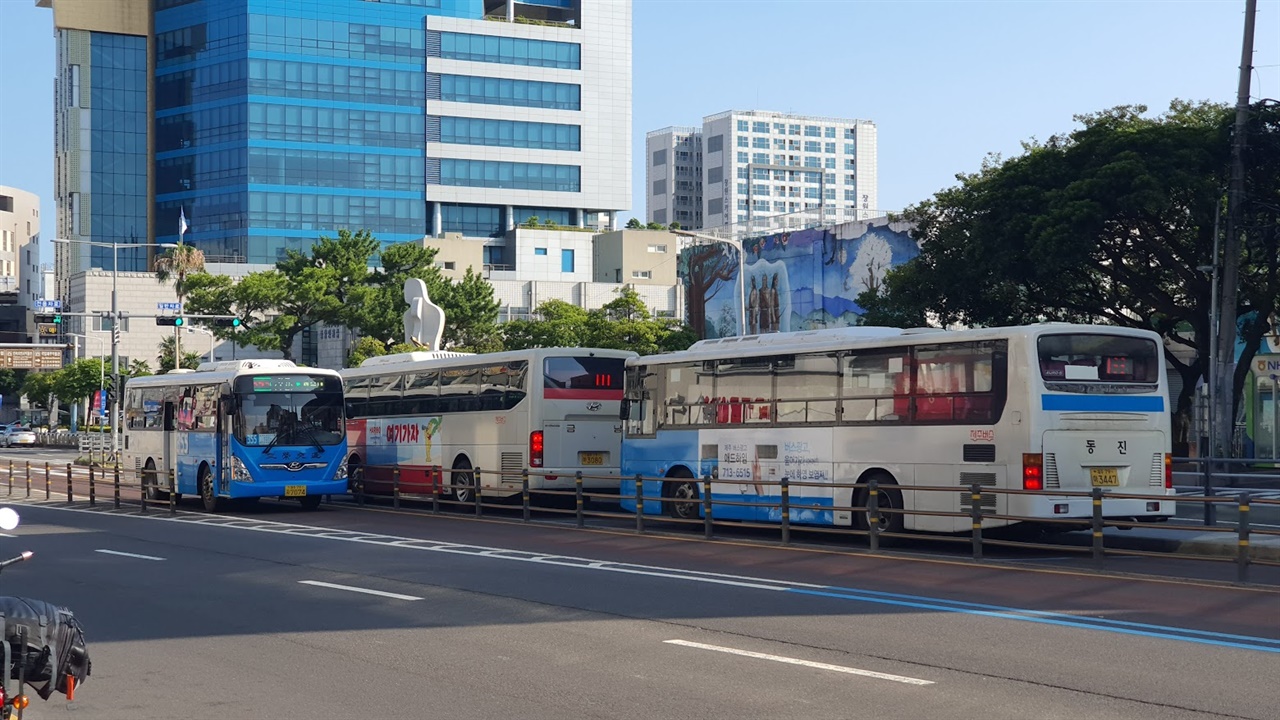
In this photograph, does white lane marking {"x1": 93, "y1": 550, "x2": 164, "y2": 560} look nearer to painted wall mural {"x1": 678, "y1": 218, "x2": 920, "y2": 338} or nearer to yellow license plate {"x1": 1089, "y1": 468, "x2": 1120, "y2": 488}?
yellow license plate {"x1": 1089, "y1": 468, "x2": 1120, "y2": 488}

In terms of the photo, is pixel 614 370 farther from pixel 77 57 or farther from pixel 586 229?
pixel 77 57

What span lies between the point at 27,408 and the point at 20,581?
12407cm

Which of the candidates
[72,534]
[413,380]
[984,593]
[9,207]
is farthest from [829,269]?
[9,207]

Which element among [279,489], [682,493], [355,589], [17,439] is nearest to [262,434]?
[279,489]

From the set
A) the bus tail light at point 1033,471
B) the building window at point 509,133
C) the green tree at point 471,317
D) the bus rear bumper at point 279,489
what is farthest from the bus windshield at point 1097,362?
the building window at point 509,133

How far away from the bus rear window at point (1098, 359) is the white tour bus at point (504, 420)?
952 centimetres

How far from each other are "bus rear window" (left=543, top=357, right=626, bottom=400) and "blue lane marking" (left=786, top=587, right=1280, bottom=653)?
43.7ft

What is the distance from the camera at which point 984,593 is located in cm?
1435

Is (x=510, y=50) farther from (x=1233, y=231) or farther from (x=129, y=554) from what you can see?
(x=129, y=554)

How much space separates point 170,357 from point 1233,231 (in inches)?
2856

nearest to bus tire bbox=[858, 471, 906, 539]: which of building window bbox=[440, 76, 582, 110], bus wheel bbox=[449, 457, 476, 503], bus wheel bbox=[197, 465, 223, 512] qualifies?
bus wheel bbox=[449, 457, 476, 503]

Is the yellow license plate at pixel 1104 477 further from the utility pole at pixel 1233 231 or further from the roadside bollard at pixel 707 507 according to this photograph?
the utility pole at pixel 1233 231

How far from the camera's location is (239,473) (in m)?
28.7

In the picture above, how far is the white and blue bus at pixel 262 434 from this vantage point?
28.9 metres
